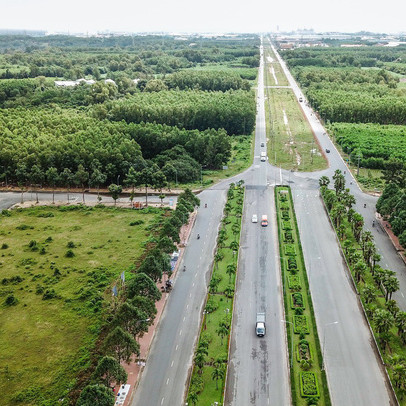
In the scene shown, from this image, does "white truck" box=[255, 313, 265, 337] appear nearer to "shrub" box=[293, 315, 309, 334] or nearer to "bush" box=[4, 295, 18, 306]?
"shrub" box=[293, 315, 309, 334]

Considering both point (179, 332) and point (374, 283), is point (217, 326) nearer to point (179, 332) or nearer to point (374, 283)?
point (179, 332)

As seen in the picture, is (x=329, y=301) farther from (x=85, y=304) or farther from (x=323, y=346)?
(x=85, y=304)

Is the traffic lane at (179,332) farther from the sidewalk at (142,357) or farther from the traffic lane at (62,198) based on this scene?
the traffic lane at (62,198)

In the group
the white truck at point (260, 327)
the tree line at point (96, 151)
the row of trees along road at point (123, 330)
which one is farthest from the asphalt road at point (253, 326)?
the tree line at point (96, 151)

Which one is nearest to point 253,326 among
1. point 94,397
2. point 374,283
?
point 374,283

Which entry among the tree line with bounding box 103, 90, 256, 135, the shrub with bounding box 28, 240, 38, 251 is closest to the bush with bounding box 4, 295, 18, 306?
the shrub with bounding box 28, 240, 38, 251
